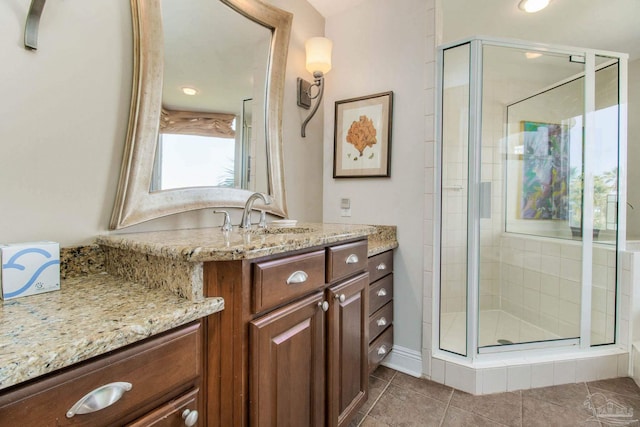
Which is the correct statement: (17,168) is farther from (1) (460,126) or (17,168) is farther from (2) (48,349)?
(1) (460,126)

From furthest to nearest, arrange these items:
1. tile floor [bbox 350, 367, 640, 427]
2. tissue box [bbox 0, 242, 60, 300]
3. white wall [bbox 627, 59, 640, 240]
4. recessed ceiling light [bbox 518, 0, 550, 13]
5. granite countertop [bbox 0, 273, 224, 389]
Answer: white wall [bbox 627, 59, 640, 240] < recessed ceiling light [bbox 518, 0, 550, 13] < tile floor [bbox 350, 367, 640, 427] < tissue box [bbox 0, 242, 60, 300] < granite countertop [bbox 0, 273, 224, 389]

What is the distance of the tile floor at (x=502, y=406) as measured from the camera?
4.79 feet

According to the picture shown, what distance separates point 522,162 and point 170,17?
2.68 metres

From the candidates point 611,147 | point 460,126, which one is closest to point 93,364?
point 460,126

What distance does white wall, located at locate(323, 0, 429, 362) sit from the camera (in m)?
1.89

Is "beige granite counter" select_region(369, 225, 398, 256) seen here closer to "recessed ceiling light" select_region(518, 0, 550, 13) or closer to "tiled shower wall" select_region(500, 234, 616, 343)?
"tiled shower wall" select_region(500, 234, 616, 343)

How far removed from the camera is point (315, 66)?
194cm

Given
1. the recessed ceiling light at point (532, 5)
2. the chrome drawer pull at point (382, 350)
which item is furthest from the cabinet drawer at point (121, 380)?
the recessed ceiling light at point (532, 5)

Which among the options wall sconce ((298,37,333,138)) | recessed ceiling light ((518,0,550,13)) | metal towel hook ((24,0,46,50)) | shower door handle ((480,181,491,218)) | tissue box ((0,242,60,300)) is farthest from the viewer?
recessed ceiling light ((518,0,550,13))

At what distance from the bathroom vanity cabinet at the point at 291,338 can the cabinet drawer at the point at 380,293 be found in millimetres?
251

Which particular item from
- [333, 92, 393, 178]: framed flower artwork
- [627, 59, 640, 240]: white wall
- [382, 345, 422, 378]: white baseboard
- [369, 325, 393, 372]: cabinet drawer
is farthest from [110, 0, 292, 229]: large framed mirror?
[627, 59, 640, 240]: white wall

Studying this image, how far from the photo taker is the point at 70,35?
0.96 m

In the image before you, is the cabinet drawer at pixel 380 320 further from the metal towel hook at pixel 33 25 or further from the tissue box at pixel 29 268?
the metal towel hook at pixel 33 25

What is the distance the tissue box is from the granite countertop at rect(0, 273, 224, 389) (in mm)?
27
